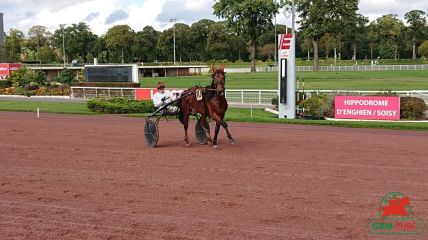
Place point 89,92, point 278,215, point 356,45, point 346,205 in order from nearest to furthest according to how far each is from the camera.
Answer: point 278,215
point 346,205
point 89,92
point 356,45

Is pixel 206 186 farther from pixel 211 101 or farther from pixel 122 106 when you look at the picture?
pixel 122 106

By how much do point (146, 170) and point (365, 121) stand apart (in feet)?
37.7

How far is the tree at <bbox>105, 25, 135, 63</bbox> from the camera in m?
116

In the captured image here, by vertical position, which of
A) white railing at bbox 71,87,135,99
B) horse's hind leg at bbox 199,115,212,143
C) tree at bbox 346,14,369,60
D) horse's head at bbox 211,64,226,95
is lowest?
horse's hind leg at bbox 199,115,212,143

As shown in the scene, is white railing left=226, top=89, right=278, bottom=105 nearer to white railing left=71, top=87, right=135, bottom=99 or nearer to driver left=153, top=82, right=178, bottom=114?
white railing left=71, top=87, right=135, bottom=99

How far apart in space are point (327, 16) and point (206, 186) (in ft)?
264

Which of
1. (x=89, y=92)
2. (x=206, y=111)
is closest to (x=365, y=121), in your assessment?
(x=206, y=111)

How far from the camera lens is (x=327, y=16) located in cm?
8500

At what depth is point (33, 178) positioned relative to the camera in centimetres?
933

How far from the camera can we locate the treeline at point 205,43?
110 metres

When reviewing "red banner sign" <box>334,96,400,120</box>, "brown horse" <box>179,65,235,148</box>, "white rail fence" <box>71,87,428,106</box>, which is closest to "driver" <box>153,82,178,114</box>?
"brown horse" <box>179,65,235,148</box>

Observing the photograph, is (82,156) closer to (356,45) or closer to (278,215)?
(278,215)

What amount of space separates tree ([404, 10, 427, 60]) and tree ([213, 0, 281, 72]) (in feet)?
129

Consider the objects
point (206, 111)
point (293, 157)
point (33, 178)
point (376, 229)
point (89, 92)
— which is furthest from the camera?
point (89, 92)
